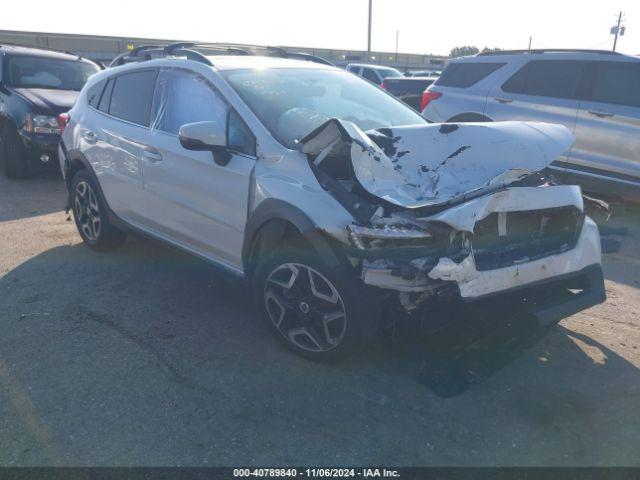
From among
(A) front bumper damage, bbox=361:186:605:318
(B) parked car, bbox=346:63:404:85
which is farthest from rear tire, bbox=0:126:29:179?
(B) parked car, bbox=346:63:404:85

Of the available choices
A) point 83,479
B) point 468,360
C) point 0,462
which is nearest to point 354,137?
point 468,360

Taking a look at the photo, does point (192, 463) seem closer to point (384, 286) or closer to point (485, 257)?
point (384, 286)

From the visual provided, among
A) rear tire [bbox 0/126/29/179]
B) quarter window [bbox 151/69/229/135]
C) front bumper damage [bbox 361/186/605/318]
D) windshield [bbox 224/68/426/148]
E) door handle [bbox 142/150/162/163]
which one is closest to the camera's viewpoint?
front bumper damage [bbox 361/186/605/318]

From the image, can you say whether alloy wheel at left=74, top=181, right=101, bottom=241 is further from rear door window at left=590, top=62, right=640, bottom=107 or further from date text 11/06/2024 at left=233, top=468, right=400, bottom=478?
rear door window at left=590, top=62, right=640, bottom=107

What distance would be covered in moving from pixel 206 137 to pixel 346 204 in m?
1.08

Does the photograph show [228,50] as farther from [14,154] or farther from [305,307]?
[14,154]

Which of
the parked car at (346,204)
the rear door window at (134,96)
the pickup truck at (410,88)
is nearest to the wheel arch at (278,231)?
the parked car at (346,204)

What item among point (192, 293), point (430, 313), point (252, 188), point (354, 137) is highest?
point (354, 137)

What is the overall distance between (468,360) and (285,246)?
1.25 m

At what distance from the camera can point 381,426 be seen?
9.12 ft

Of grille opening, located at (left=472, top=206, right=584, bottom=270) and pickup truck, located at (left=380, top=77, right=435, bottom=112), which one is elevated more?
pickup truck, located at (left=380, top=77, right=435, bottom=112)

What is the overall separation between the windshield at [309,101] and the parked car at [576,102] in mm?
3422

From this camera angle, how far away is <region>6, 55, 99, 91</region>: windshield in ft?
29.7

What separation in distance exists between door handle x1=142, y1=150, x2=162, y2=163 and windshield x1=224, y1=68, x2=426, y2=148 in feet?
2.69
